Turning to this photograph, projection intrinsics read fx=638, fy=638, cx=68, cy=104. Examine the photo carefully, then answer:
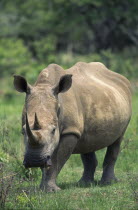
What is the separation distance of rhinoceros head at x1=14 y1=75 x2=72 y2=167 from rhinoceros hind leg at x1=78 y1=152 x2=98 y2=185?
142 cm

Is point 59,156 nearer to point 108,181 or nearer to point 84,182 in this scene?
point 84,182

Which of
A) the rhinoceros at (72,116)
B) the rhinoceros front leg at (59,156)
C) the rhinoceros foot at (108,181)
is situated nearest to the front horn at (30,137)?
the rhinoceros at (72,116)

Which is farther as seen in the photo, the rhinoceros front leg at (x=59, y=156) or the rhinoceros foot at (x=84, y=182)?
the rhinoceros foot at (x=84, y=182)

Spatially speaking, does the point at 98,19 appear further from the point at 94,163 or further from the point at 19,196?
the point at 19,196

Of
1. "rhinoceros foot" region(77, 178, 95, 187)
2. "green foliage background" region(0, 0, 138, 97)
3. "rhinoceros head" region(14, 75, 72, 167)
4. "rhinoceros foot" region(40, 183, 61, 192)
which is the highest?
"rhinoceros head" region(14, 75, 72, 167)

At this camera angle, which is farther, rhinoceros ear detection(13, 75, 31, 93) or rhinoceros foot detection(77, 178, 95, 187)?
rhinoceros foot detection(77, 178, 95, 187)

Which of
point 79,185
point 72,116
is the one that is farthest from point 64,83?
point 79,185

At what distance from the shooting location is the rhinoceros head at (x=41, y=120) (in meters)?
6.31

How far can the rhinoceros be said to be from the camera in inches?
256

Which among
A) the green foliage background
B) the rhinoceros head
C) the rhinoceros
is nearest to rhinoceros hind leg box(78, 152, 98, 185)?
Answer: the rhinoceros

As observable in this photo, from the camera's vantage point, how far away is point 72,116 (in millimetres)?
7336

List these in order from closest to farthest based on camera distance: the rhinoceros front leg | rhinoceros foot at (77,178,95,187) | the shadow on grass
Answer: the rhinoceros front leg < the shadow on grass < rhinoceros foot at (77,178,95,187)

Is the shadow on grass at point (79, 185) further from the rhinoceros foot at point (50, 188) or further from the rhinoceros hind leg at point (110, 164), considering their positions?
the rhinoceros foot at point (50, 188)

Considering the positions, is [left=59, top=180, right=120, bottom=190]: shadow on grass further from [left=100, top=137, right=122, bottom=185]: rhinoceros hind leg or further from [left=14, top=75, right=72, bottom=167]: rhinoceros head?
[left=14, top=75, right=72, bottom=167]: rhinoceros head
